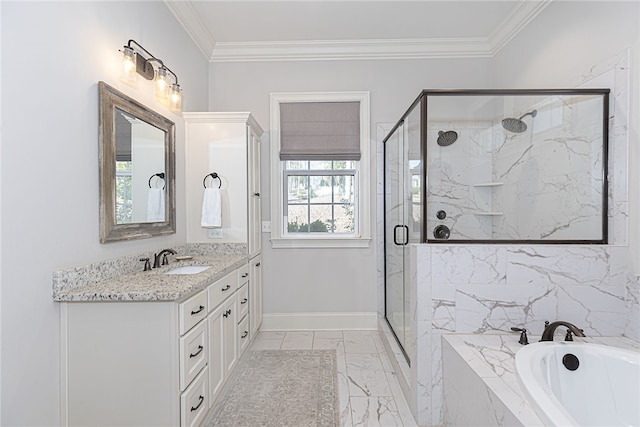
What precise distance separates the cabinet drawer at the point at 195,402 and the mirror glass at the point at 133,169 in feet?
2.95

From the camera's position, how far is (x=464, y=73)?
11.1 ft

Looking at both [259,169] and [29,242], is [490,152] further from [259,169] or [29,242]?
[29,242]

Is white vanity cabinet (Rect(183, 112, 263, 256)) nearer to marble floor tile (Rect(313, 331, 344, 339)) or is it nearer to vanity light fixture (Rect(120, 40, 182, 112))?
vanity light fixture (Rect(120, 40, 182, 112))

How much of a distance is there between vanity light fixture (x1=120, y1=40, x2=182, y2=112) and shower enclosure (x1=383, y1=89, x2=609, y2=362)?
5.65ft

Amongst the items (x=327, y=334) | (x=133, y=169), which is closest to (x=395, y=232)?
(x=327, y=334)

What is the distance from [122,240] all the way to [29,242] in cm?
56

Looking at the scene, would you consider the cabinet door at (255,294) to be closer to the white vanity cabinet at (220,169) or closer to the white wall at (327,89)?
the white wall at (327,89)

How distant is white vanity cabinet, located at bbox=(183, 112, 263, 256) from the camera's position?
280 cm

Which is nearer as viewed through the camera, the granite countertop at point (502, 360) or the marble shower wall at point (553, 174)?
the granite countertop at point (502, 360)

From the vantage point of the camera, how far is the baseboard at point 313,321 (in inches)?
134

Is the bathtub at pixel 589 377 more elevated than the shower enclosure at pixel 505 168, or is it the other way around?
the shower enclosure at pixel 505 168

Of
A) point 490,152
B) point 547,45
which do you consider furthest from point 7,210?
point 547,45

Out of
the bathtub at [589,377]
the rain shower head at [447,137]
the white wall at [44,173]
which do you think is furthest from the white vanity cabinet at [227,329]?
the rain shower head at [447,137]

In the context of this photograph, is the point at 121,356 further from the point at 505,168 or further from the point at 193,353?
the point at 505,168
